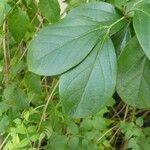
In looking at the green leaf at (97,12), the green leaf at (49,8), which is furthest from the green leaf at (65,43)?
the green leaf at (49,8)

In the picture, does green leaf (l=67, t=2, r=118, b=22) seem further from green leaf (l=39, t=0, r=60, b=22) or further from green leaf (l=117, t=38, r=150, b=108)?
green leaf (l=39, t=0, r=60, b=22)

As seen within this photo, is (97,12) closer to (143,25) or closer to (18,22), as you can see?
(143,25)

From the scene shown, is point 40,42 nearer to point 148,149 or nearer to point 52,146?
point 52,146

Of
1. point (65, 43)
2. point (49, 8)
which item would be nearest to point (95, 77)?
point (65, 43)

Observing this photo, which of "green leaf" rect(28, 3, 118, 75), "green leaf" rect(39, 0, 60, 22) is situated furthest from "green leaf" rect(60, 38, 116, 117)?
"green leaf" rect(39, 0, 60, 22)

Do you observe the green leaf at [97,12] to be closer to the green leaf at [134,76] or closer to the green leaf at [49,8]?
the green leaf at [134,76]

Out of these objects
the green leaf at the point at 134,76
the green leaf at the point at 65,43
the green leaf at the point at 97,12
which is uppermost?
the green leaf at the point at 97,12
